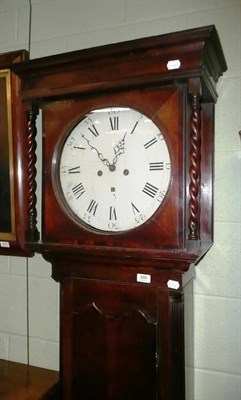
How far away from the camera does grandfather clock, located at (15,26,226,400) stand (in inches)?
35.4

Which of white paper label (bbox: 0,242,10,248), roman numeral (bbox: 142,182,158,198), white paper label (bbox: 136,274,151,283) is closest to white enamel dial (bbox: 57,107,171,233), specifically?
roman numeral (bbox: 142,182,158,198)

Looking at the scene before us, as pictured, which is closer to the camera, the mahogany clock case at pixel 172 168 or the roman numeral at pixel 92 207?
the mahogany clock case at pixel 172 168

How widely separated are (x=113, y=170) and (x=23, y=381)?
86 cm

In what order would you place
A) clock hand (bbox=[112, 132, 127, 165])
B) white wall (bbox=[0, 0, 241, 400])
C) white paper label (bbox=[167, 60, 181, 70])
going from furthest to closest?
white wall (bbox=[0, 0, 241, 400])
clock hand (bbox=[112, 132, 127, 165])
white paper label (bbox=[167, 60, 181, 70])

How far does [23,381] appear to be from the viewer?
123 cm

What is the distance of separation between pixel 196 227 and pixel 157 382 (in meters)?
0.45

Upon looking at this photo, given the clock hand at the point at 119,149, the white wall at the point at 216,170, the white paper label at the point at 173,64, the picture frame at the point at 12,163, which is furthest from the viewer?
the picture frame at the point at 12,163

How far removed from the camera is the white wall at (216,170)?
110 centimetres

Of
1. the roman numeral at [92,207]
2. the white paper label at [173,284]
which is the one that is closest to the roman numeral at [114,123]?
the roman numeral at [92,207]

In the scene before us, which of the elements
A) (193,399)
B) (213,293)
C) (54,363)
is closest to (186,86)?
(213,293)

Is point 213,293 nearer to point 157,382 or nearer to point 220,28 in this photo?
point 157,382

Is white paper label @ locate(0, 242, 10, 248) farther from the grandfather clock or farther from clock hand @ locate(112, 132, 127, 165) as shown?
clock hand @ locate(112, 132, 127, 165)

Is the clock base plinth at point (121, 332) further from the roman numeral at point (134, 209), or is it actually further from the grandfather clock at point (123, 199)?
the roman numeral at point (134, 209)

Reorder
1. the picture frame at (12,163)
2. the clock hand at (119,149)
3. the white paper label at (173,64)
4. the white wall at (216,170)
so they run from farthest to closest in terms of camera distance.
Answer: the picture frame at (12,163) < the white wall at (216,170) < the clock hand at (119,149) < the white paper label at (173,64)
